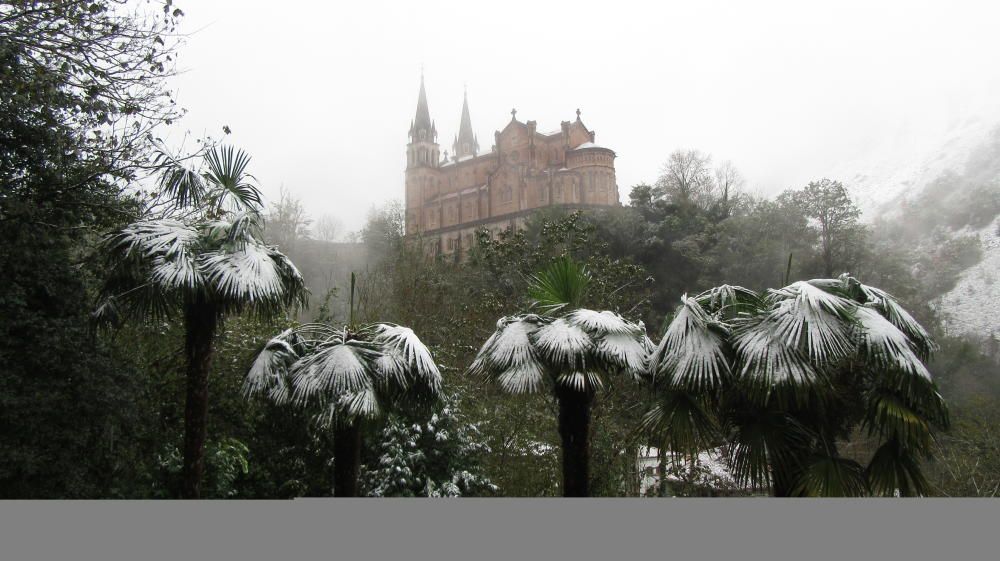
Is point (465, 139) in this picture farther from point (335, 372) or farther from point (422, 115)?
point (335, 372)

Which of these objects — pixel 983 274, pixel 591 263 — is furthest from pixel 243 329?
pixel 983 274

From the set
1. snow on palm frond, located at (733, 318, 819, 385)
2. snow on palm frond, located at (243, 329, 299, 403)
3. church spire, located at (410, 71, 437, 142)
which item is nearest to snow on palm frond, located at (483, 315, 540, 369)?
snow on palm frond, located at (733, 318, 819, 385)

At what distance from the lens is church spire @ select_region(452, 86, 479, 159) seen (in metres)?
71.8

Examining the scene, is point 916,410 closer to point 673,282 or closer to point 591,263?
point 591,263

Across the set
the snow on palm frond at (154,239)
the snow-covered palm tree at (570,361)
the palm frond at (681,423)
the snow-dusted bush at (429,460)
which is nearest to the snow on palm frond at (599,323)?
the snow-covered palm tree at (570,361)

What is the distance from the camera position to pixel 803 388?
4785 mm

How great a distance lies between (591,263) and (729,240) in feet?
51.1

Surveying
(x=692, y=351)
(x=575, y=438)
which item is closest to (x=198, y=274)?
(x=575, y=438)

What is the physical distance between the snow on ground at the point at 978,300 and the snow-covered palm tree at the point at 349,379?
29490 mm

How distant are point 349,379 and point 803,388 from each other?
3.47 meters

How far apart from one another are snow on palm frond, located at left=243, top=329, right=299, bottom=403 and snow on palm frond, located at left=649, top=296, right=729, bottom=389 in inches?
127

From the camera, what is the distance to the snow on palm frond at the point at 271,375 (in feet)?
19.9

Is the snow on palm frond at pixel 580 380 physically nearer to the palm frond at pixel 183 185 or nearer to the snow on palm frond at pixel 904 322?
the snow on palm frond at pixel 904 322

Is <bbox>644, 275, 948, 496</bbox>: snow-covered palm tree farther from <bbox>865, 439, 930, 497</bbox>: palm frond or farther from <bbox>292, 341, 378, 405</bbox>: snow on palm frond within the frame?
<bbox>292, 341, 378, 405</bbox>: snow on palm frond
